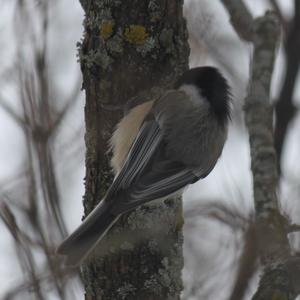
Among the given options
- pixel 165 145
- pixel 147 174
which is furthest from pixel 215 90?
pixel 147 174

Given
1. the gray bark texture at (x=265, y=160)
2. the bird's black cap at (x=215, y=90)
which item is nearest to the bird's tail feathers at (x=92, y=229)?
the gray bark texture at (x=265, y=160)

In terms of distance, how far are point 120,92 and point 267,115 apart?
1.89ft

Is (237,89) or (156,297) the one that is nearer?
(156,297)

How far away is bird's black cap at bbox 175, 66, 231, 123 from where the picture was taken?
299cm

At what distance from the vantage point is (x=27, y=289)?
70.8 inches

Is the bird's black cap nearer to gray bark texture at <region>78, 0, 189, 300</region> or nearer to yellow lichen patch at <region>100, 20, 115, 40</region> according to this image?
gray bark texture at <region>78, 0, 189, 300</region>

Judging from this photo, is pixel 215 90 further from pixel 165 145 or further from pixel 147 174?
pixel 147 174

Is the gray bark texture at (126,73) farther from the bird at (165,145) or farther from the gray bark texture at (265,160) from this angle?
the gray bark texture at (265,160)

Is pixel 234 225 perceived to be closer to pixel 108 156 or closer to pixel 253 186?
pixel 253 186

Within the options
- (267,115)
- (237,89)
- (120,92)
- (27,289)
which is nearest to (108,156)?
(120,92)

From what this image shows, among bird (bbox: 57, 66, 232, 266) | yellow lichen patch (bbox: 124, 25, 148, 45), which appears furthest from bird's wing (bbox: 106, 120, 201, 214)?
yellow lichen patch (bbox: 124, 25, 148, 45)

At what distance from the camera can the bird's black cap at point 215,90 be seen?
2988mm

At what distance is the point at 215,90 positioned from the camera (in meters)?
3.06

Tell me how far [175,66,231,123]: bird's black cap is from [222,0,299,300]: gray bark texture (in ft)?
0.66
